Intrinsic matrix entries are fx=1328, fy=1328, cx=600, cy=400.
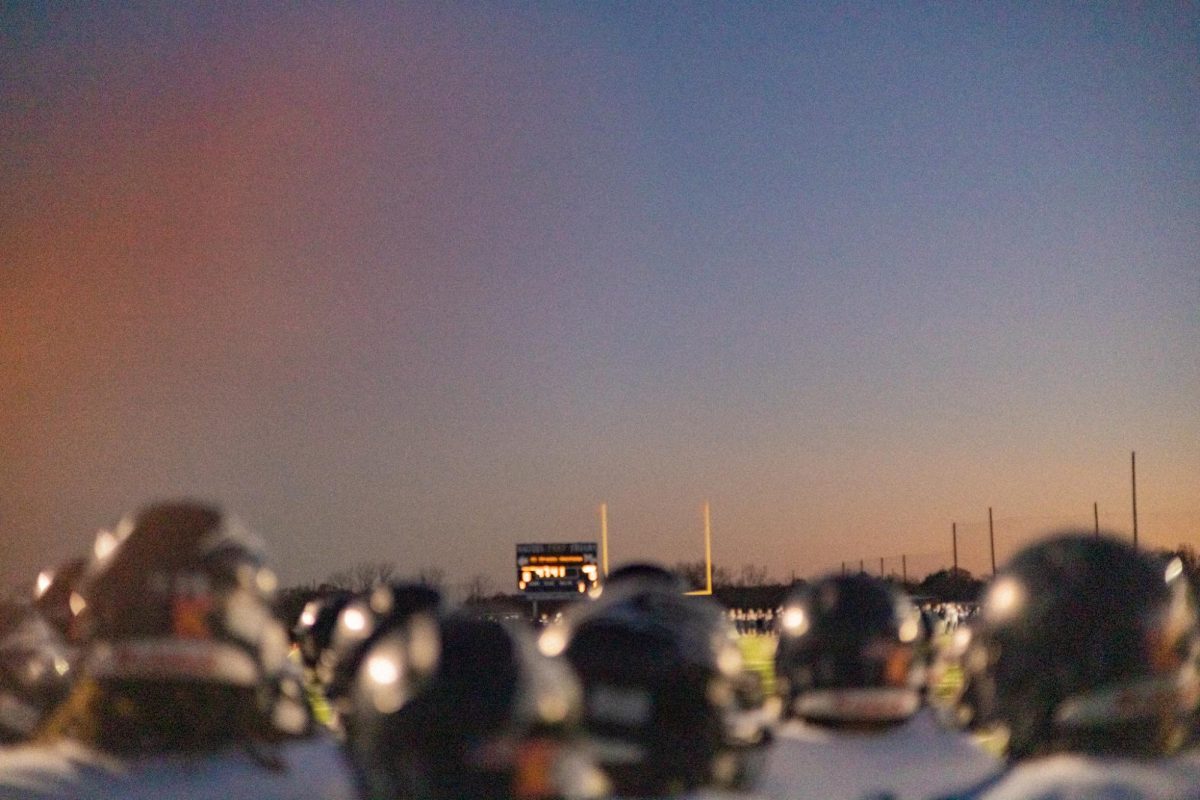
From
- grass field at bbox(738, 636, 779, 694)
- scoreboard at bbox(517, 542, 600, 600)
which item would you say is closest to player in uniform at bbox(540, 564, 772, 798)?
grass field at bbox(738, 636, 779, 694)

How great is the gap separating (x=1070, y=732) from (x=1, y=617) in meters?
6.89

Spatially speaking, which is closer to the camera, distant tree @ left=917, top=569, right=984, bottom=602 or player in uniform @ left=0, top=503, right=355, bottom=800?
player in uniform @ left=0, top=503, right=355, bottom=800

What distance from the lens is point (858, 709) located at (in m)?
6.36

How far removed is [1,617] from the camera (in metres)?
8.80

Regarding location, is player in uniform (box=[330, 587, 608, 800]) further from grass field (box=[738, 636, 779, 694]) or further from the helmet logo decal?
grass field (box=[738, 636, 779, 694])

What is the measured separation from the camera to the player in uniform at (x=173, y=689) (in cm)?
422

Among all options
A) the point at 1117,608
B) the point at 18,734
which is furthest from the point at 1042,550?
the point at 18,734

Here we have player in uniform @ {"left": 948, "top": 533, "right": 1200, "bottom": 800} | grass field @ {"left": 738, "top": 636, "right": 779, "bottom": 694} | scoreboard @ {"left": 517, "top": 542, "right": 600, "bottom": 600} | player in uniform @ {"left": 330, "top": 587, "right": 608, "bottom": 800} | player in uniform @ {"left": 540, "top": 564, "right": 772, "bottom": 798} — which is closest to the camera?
player in uniform @ {"left": 330, "top": 587, "right": 608, "bottom": 800}

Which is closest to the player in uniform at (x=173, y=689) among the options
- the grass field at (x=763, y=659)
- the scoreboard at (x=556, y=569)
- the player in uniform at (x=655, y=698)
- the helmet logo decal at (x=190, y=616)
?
the helmet logo decal at (x=190, y=616)

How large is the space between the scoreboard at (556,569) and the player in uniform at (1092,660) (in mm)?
44302

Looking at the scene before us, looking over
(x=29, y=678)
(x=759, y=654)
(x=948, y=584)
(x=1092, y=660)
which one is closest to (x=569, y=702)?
(x=1092, y=660)

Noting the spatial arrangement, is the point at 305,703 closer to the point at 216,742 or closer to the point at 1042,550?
the point at 216,742

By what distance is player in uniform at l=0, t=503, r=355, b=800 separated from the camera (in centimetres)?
422

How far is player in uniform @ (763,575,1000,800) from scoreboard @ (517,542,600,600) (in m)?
42.8
